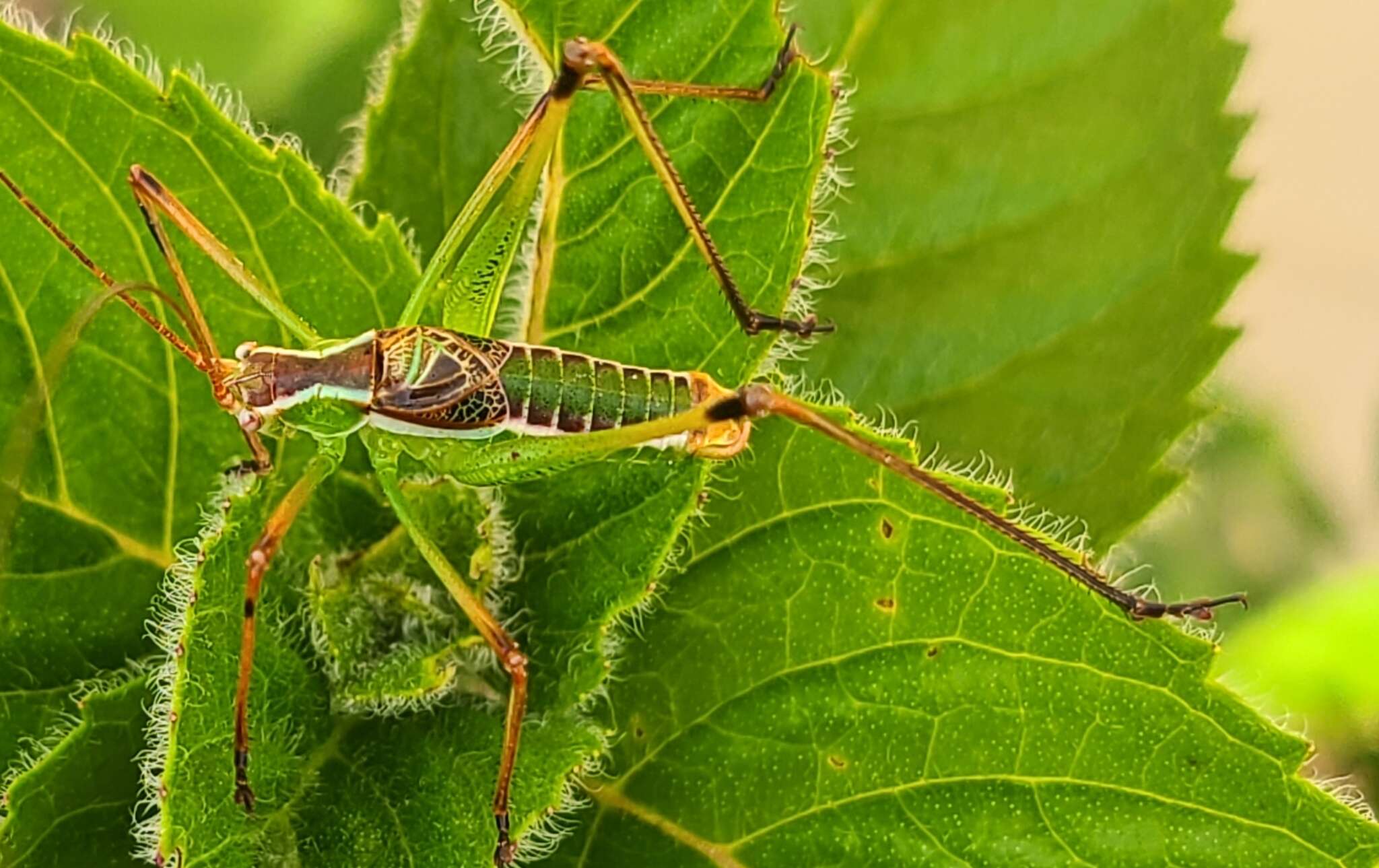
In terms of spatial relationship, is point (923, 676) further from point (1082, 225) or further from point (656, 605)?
point (1082, 225)


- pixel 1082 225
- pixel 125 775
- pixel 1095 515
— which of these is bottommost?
pixel 125 775

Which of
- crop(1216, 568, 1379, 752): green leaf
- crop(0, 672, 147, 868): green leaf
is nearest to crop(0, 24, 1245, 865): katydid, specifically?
crop(0, 672, 147, 868): green leaf

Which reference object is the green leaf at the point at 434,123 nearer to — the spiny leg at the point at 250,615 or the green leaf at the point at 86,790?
the spiny leg at the point at 250,615

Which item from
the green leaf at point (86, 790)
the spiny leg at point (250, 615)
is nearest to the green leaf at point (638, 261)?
the spiny leg at point (250, 615)

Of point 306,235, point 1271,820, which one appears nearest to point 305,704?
point 306,235

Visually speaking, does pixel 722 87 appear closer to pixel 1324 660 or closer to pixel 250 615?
pixel 250 615

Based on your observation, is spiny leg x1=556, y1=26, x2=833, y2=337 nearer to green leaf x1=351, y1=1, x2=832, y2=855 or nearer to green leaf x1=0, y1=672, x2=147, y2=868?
green leaf x1=351, y1=1, x2=832, y2=855
